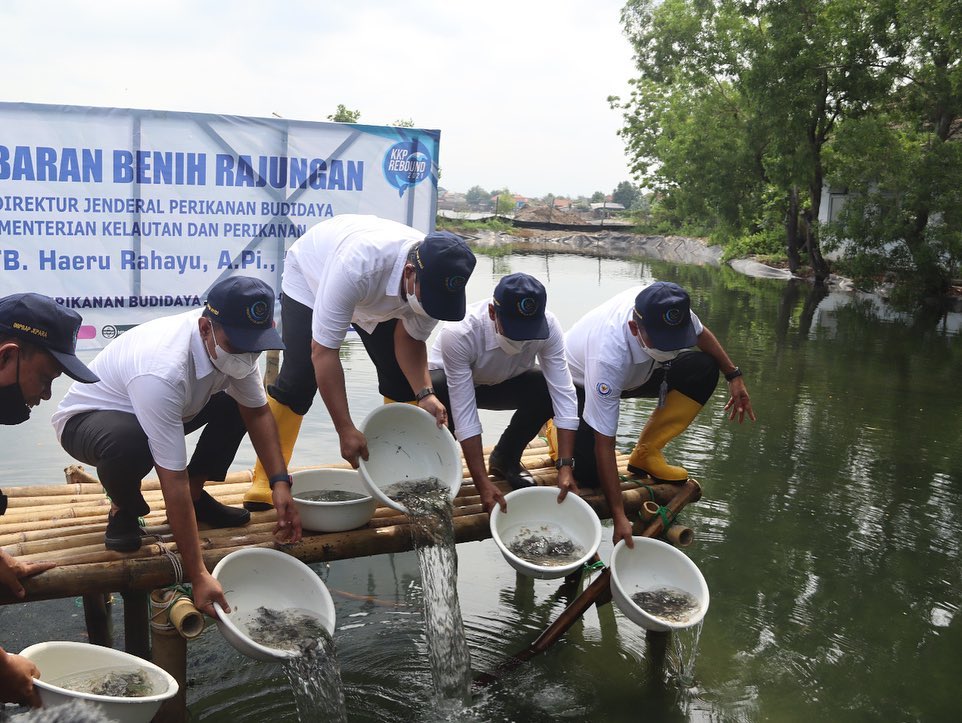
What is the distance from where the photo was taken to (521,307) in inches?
149

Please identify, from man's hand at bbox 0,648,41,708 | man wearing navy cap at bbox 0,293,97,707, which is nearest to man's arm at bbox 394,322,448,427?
man wearing navy cap at bbox 0,293,97,707

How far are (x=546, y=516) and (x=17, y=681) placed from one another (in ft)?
7.55

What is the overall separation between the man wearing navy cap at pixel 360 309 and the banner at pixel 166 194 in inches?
51.4

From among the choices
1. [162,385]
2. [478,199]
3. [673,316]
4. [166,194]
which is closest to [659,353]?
[673,316]

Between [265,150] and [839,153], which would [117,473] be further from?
[839,153]

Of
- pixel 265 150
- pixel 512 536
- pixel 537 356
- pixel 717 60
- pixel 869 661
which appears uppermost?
pixel 717 60

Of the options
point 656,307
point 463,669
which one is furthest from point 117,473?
point 656,307

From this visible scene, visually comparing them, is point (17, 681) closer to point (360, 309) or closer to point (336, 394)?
point (336, 394)

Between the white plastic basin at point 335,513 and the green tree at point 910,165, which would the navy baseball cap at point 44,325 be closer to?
the white plastic basin at point 335,513

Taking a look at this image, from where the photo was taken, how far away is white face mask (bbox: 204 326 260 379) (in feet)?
9.90

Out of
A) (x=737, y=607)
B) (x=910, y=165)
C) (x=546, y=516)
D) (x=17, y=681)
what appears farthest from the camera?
(x=910, y=165)

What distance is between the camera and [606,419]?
12.8 feet

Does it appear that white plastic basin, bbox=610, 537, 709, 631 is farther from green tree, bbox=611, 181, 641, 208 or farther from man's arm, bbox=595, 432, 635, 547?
green tree, bbox=611, 181, 641, 208

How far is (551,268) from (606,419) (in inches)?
922
